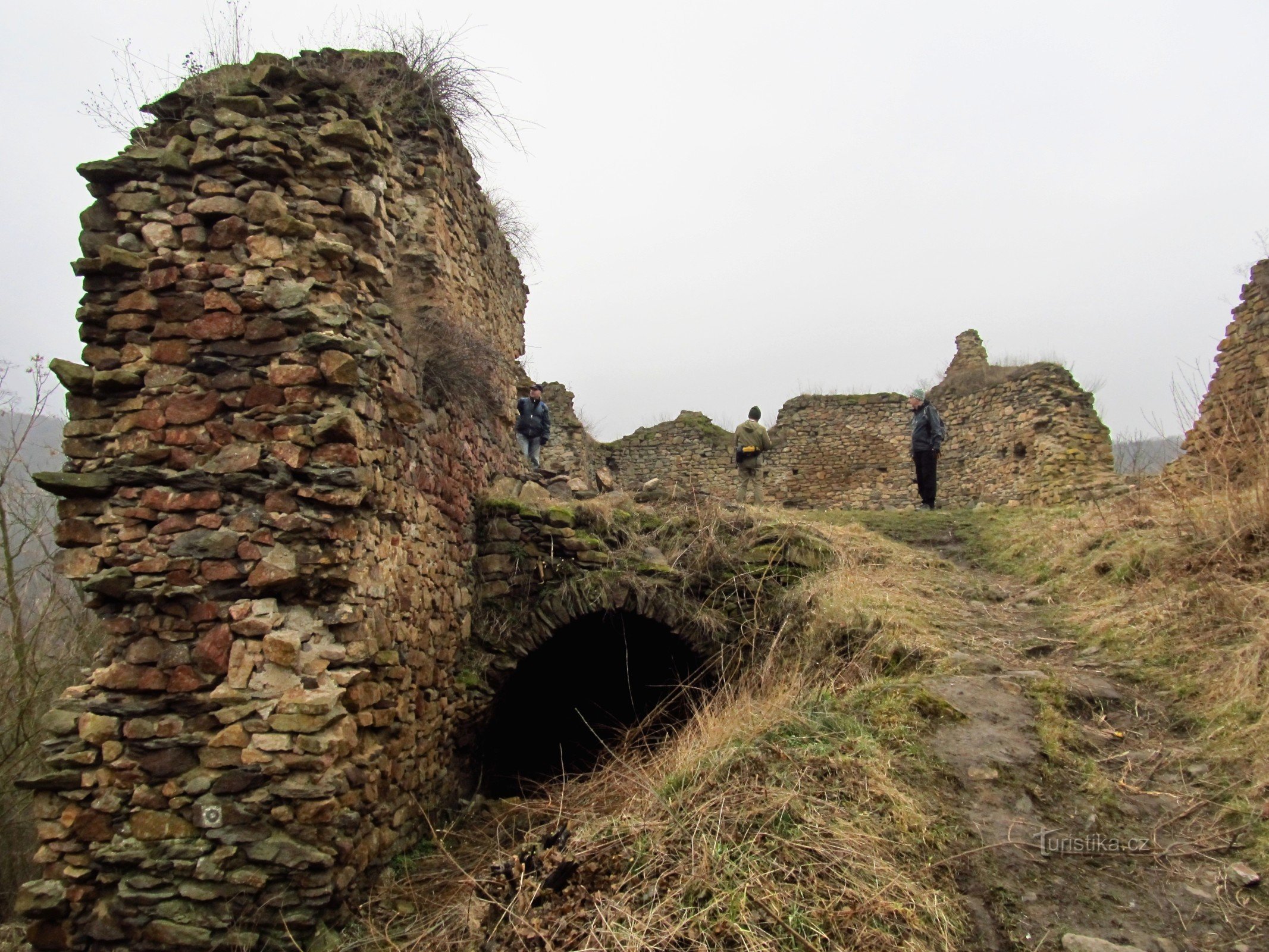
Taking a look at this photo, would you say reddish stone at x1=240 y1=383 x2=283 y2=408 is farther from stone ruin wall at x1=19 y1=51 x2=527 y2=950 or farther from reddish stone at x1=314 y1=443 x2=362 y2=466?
reddish stone at x1=314 y1=443 x2=362 y2=466

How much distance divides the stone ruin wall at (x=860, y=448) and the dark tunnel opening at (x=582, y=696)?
311 inches

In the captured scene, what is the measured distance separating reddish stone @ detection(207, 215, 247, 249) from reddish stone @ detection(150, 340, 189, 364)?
0.64 meters

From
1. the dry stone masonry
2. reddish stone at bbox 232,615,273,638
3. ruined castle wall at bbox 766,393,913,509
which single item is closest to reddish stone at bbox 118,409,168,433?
the dry stone masonry

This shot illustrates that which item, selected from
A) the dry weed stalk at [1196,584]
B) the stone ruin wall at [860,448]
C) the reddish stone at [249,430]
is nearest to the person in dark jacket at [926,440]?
the dry weed stalk at [1196,584]

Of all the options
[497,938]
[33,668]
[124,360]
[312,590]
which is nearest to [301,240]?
[124,360]

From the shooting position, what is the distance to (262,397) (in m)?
4.63

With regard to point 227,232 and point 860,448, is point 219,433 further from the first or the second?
point 860,448

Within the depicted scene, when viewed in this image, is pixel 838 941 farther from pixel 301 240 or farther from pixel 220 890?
pixel 301 240

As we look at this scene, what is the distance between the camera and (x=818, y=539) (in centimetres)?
800

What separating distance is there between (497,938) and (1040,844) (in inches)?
93.5

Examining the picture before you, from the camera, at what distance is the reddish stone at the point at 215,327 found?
15.3 feet

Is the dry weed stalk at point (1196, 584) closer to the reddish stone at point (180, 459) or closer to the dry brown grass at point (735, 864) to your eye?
the dry brown grass at point (735, 864)

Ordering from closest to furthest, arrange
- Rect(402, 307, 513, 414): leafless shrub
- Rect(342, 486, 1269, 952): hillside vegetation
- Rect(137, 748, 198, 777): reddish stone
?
Rect(342, 486, 1269, 952): hillside vegetation < Rect(137, 748, 198, 777): reddish stone < Rect(402, 307, 513, 414): leafless shrub

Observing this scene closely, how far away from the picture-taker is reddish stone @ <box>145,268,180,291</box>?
4.70 metres
